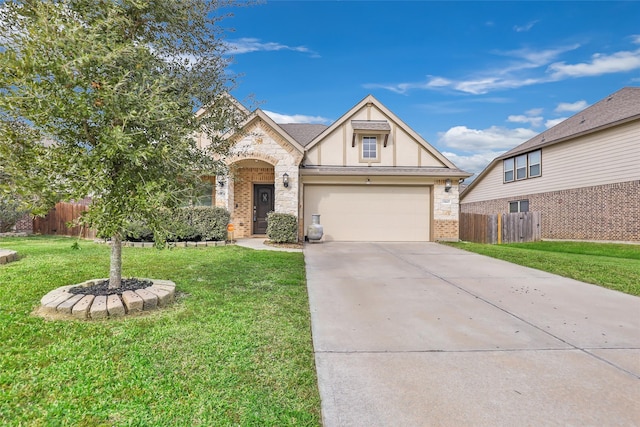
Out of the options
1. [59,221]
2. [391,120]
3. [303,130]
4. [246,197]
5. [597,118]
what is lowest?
[59,221]

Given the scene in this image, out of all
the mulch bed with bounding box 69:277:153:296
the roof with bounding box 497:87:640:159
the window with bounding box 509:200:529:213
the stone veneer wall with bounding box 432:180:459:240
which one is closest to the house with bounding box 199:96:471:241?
→ the stone veneer wall with bounding box 432:180:459:240

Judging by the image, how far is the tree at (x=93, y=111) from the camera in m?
3.18

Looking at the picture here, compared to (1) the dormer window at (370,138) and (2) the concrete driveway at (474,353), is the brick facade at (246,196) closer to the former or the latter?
(1) the dormer window at (370,138)

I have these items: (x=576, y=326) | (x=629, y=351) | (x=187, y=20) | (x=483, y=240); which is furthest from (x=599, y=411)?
(x=483, y=240)

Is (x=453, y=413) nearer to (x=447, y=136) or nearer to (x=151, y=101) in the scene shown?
(x=151, y=101)

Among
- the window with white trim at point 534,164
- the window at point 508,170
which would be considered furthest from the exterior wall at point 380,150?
the window at point 508,170

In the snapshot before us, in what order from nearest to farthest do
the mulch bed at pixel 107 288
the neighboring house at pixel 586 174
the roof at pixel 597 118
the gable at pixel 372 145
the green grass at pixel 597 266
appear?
the mulch bed at pixel 107 288
the green grass at pixel 597 266
the neighboring house at pixel 586 174
the roof at pixel 597 118
the gable at pixel 372 145

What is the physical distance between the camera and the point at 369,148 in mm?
14719

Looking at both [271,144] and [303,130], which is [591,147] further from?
[271,144]

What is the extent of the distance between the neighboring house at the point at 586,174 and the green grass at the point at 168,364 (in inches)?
618

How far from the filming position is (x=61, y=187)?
11.4ft

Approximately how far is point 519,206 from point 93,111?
21.6 meters

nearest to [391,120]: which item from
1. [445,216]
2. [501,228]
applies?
[445,216]

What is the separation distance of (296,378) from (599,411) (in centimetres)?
219
